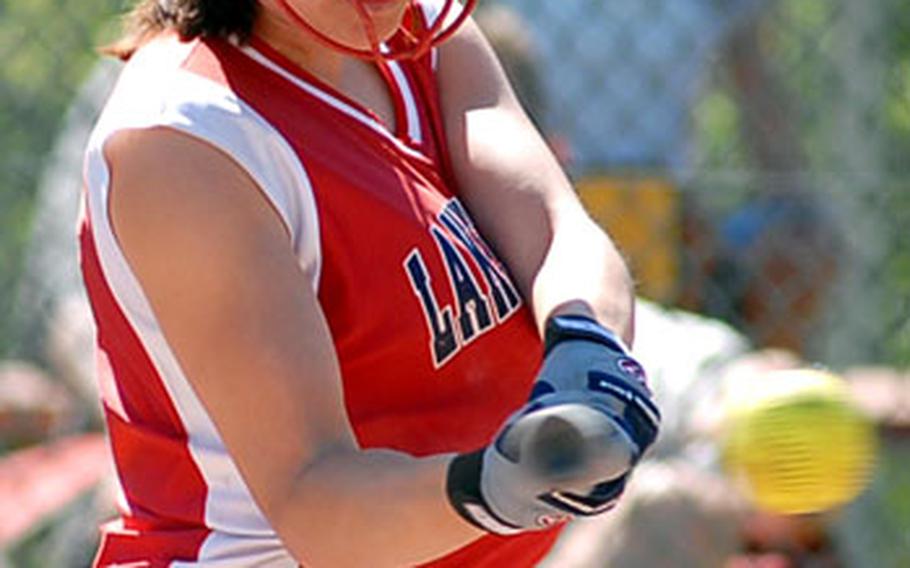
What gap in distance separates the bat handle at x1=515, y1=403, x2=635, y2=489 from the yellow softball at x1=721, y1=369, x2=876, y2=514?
1426mm

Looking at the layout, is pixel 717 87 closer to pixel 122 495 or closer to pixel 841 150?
pixel 841 150

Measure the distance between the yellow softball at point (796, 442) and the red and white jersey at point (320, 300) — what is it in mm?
977

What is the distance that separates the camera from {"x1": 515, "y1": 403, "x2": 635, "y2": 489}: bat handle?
5.09ft

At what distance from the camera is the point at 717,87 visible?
15.6ft

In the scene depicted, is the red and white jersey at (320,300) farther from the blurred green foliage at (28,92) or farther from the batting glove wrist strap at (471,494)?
the blurred green foliage at (28,92)

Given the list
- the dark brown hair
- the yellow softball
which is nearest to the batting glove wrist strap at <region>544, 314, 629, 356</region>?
the dark brown hair

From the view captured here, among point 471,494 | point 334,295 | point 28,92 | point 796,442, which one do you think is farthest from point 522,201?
point 28,92

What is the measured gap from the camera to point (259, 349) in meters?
1.81

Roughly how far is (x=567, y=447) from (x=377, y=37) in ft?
1.57

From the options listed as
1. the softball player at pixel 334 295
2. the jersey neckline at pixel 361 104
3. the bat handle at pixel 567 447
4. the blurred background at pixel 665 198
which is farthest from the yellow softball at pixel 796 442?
the bat handle at pixel 567 447

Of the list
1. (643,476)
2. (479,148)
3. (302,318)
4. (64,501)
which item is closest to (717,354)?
(643,476)

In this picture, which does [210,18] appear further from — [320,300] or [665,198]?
[665,198]

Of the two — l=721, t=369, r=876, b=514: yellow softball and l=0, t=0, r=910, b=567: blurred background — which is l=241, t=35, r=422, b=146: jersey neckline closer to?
l=721, t=369, r=876, b=514: yellow softball

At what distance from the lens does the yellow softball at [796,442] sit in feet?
9.80
